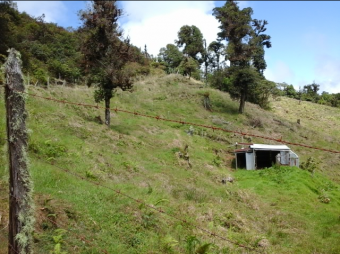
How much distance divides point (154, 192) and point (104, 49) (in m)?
15.9

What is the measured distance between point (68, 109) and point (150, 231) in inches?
705

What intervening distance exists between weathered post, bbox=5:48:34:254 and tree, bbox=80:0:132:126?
64.3ft

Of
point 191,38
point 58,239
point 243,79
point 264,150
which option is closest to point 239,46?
point 243,79

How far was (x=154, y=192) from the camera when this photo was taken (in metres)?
14.9

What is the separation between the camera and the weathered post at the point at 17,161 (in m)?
5.42

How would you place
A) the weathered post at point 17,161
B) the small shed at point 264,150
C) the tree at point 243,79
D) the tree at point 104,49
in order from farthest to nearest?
1. the tree at point 243,79
2. the small shed at point 264,150
3. the tree at point 104,49
4. the weathered post at point 17,161

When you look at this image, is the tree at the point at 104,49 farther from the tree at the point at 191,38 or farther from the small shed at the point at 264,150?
the tree at the point at 191,38

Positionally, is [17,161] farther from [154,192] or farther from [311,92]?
[311,92]

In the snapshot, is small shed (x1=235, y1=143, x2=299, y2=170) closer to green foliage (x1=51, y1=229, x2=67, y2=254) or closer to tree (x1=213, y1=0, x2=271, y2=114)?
tree (x1=213, y1=0, x2=271, y2=114)

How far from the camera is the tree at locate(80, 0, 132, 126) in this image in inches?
984

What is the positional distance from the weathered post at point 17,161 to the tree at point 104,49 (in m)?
19.6

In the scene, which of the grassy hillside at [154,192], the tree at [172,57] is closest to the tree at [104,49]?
the grassy hillside at [154,192]

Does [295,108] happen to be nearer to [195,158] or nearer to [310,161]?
[310,161]

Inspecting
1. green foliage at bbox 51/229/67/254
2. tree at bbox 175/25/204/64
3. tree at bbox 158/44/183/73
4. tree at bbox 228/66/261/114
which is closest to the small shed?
tree at bbox 228/66/261/114
